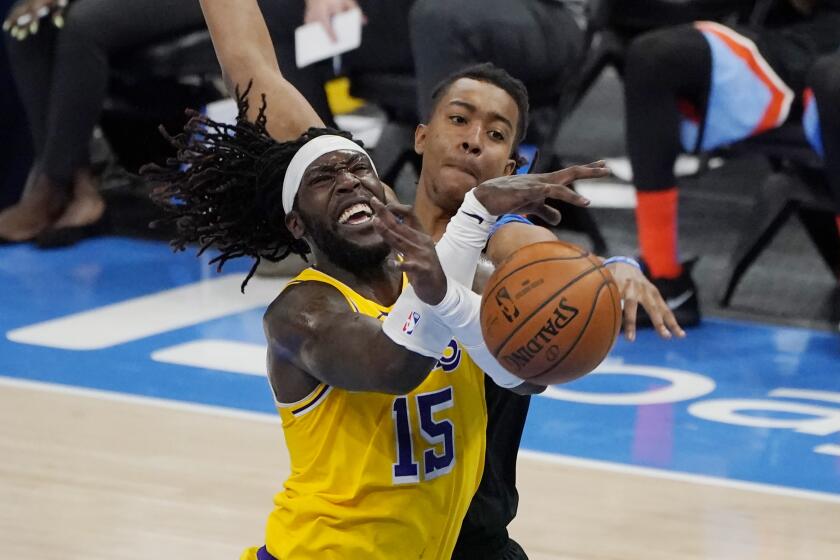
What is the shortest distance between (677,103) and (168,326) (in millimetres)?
2184

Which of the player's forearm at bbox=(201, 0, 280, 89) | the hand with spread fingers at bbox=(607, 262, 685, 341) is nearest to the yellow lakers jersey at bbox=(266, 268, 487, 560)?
the hand with spread fingers at bbox=(607, 262, 685, 341)

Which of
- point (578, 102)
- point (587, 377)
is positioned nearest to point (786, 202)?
point (578, 102)

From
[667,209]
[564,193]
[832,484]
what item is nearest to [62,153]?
[667,209]

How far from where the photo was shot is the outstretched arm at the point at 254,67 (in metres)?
3.59

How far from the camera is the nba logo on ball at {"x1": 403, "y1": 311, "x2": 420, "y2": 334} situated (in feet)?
8.80

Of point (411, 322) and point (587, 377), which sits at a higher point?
point (411, 322)

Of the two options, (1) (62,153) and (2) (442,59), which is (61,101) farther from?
(2) (442,59)

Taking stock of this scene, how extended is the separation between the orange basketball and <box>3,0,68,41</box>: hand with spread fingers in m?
5.17

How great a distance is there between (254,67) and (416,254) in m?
1.26

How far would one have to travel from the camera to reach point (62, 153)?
7.54 metres

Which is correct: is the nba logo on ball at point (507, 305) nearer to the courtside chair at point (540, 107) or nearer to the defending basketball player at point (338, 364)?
the defending basketball player at point (338, 364)

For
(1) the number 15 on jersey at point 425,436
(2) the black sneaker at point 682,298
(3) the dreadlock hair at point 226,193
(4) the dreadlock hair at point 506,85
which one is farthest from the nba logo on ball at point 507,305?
(2) the black sneaker at point 682,298

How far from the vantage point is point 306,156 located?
3092mm

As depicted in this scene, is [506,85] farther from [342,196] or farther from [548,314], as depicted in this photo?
Result: [548,314]
